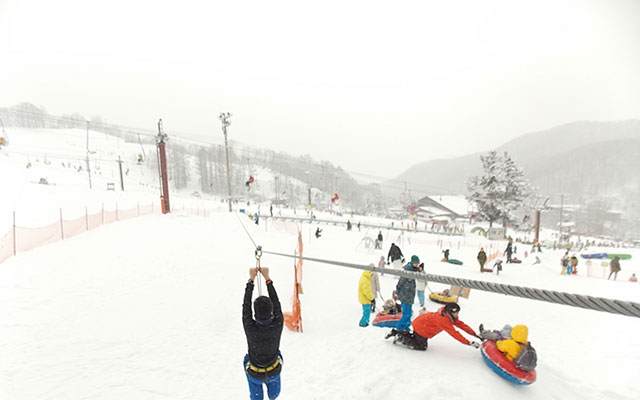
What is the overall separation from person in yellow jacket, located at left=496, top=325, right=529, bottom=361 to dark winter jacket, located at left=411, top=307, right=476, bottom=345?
0.50m

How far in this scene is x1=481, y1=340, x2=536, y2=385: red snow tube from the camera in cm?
403

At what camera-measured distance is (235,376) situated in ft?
20.7

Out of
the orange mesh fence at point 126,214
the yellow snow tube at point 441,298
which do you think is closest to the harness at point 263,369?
the yellow snow tube at point 441,298

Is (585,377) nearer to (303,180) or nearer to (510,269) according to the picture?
(510,269)

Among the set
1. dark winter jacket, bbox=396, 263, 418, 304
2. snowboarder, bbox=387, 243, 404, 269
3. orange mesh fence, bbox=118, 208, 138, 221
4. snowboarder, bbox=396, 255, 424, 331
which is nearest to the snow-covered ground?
snowboarder, bbox=396, 255, 424, 331

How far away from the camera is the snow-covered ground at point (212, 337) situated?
4.73 m

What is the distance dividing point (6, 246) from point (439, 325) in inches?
641

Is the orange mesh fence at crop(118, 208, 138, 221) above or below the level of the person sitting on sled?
A: above

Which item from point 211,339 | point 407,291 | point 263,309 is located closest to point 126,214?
point 211,339

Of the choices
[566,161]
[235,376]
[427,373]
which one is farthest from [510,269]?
[566,161]

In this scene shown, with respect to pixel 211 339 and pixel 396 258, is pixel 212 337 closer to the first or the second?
pixel 211 339

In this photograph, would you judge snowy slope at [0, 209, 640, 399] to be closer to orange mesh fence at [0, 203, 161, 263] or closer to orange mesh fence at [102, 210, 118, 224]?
orange mesh fence at [0, 203, 161, 263]

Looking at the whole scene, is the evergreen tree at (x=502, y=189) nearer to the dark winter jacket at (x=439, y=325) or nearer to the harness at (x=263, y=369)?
the dark winter jacket at (x=439, y=325)

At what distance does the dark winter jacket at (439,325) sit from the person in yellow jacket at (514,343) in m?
0.50
